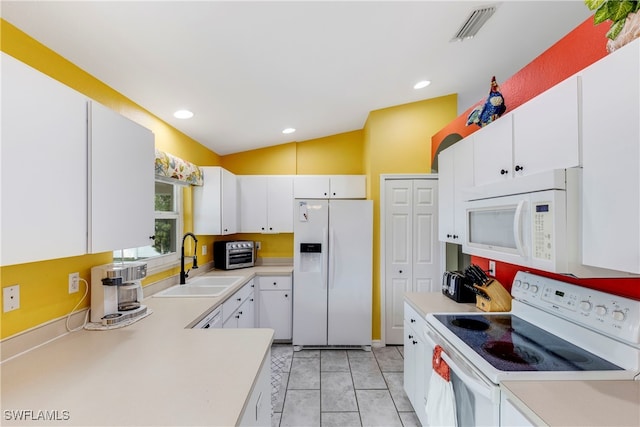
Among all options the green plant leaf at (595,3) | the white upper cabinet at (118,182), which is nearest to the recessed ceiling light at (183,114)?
the white upper cabinet at (118,182)

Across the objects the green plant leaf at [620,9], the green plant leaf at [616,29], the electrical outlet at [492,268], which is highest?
the green plant leaf at [620,9]

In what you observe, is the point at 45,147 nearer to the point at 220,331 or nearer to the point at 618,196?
the point at 220,331

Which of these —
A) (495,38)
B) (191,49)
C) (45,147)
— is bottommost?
(45,147)

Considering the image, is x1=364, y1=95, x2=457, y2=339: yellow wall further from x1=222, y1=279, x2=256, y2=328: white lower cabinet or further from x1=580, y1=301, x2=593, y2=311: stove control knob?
x1=580, y1=301, x2=593, y2=311: stove control knob

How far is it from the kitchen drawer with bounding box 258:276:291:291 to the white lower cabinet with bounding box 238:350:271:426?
184 centimetres

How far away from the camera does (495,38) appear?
2080mm

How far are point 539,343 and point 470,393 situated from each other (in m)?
0.43

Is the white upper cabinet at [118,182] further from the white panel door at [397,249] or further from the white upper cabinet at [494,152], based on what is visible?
the white panel door at [397,249]

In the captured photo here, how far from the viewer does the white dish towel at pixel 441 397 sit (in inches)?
52.3

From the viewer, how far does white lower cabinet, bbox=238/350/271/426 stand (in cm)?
106

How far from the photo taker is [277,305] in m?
3.22

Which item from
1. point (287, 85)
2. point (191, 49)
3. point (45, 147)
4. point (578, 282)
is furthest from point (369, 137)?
point (45, 147)

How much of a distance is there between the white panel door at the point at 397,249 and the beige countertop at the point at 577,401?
217 centimetres

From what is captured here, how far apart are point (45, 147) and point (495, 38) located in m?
2.88
